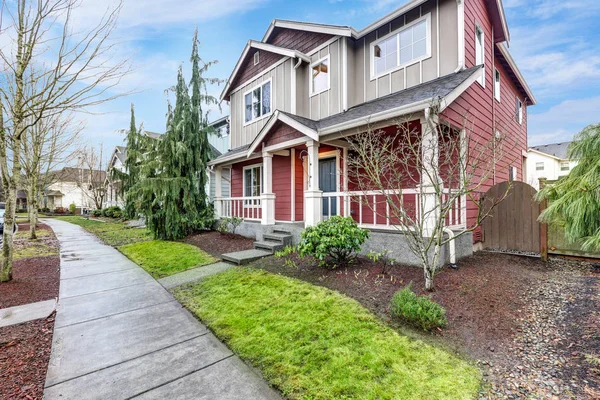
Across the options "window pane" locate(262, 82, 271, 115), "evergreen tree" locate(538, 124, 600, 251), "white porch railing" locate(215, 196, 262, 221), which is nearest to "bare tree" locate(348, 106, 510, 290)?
"evergreen tree" locate(538, 124, 600, 251)

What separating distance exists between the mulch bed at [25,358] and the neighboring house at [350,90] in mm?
5518

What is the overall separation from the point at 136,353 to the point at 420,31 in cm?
944

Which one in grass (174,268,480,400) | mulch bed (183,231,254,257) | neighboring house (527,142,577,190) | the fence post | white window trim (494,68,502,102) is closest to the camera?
grass (174,268,480,400)

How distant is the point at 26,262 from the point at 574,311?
12044 millimetres

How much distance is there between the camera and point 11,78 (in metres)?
6.20

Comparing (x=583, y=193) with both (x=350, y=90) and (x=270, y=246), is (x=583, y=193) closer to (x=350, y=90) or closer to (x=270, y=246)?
(x=350, y=90)

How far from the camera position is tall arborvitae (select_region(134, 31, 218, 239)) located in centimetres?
1018

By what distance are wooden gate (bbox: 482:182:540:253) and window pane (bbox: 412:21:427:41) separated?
15.0 feet

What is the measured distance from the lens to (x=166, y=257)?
309 inches

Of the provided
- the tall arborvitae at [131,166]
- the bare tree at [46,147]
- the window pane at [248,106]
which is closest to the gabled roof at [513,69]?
the window pane at [248,106]

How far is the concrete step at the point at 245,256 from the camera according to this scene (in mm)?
6785

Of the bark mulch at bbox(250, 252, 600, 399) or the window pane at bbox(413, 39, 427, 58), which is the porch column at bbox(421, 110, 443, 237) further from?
the window pane at bbox(413, 39, 427, 58)

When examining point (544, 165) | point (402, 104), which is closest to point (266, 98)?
point (402, 104)

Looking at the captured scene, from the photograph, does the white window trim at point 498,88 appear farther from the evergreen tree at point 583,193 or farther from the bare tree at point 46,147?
the bare tree at point 46,147
